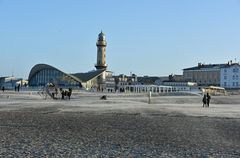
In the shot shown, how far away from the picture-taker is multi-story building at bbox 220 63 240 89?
13750cm

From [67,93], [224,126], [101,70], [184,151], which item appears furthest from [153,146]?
[101,70]

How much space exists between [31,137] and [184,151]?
4300 mm

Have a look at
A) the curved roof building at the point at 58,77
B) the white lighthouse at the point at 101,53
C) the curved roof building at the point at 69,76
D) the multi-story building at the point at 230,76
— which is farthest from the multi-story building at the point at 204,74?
the curved roof building at the point at 58,77

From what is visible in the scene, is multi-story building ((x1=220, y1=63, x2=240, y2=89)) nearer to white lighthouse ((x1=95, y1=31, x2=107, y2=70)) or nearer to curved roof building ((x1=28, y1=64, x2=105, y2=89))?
white lighthouse ((x1=95, y1=31, x2=107, y2=70))

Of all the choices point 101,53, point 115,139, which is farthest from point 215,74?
point 115,139

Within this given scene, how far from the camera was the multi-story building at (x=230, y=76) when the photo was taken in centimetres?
13750

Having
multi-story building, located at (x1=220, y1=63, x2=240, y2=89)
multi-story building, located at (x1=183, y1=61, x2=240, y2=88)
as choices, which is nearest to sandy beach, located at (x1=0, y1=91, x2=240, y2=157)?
multi-story building, located at (x1=220, y1=63, x2=240, y2=89)

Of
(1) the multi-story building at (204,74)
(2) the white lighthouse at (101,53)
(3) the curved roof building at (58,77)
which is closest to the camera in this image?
(3) the curved roof building at (58,77)

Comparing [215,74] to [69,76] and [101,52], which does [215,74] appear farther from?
[69,76]

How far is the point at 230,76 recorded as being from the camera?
138 metres

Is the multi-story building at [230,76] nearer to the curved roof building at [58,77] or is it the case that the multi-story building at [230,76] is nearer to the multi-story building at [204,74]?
the multi-story building at [204,74]

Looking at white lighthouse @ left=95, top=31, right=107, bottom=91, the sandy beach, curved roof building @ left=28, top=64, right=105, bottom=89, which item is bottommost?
the sandy beach

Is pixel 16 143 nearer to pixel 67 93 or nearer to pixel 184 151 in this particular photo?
pixel 184 151

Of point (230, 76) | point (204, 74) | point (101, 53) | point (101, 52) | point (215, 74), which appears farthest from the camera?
point (204, 74)
